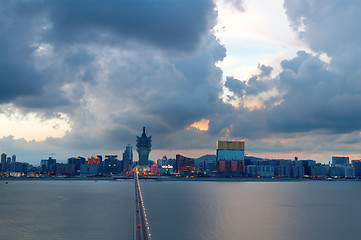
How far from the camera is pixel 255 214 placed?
152 meters

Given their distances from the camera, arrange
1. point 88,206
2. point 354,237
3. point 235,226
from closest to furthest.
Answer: point 354,237 → point 235,226 → point 88,206

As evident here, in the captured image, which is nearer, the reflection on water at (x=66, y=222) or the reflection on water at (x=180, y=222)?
the reflection on water at (x=66, y=222)

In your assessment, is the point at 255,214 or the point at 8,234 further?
the point at 255,214

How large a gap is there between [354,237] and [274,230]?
2277 centimetres

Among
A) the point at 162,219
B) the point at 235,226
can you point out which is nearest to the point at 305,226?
the point at 235,226

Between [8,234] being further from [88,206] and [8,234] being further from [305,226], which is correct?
[305,226]

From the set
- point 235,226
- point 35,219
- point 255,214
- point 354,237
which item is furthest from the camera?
point 255,214

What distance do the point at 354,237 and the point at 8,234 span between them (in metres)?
99.0

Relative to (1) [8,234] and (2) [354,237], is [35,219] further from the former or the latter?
(2) [354,237]

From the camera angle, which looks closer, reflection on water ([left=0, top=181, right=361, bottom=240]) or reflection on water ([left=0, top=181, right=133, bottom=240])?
reflection on water ([left=0, top=181, right=133, bottom=240])

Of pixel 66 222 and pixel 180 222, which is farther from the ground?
pixel 180 222

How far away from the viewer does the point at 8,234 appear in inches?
3996

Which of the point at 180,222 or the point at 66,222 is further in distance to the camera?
the point at 180,222

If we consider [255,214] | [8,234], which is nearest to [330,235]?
[255,214]
